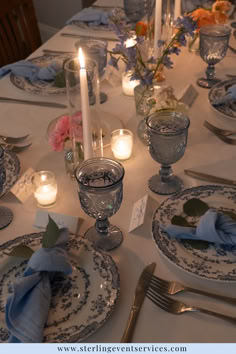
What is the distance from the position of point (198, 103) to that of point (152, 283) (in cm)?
74

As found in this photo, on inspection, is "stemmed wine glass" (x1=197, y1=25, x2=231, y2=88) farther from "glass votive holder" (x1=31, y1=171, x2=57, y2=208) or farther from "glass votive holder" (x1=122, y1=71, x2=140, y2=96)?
"glass votive holder" (x1=31, y1=171, x2=57, y2=208)

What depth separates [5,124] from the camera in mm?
1248

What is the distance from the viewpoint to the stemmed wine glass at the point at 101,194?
30.7 inches

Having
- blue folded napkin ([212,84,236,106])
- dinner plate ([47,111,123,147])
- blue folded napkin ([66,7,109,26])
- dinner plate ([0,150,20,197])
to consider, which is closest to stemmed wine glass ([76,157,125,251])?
dinner plate ([0,150,20,197])

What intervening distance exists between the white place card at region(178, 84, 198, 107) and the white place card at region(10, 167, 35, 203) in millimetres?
541

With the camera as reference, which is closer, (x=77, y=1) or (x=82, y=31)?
(x=82, y=31)

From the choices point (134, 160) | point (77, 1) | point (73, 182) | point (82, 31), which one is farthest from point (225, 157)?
point (77, 1)

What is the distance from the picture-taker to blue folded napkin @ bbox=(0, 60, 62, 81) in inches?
56.5

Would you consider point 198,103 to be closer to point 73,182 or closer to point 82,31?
point 73,182

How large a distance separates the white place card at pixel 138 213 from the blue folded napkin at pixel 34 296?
0.57 feet

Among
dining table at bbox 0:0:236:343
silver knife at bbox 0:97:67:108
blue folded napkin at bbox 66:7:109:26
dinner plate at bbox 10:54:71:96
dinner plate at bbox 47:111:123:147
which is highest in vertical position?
blue folded napkin at bbox 66:7:109:26

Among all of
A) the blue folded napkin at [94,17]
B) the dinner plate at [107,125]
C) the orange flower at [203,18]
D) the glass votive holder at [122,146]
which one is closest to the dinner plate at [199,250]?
the glass votive holder at [122,146]

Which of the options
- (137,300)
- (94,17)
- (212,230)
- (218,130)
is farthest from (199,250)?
(94,17)

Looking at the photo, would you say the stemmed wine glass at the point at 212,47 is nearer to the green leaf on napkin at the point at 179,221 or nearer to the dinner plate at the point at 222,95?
the dinner plate at the point at 222,95
